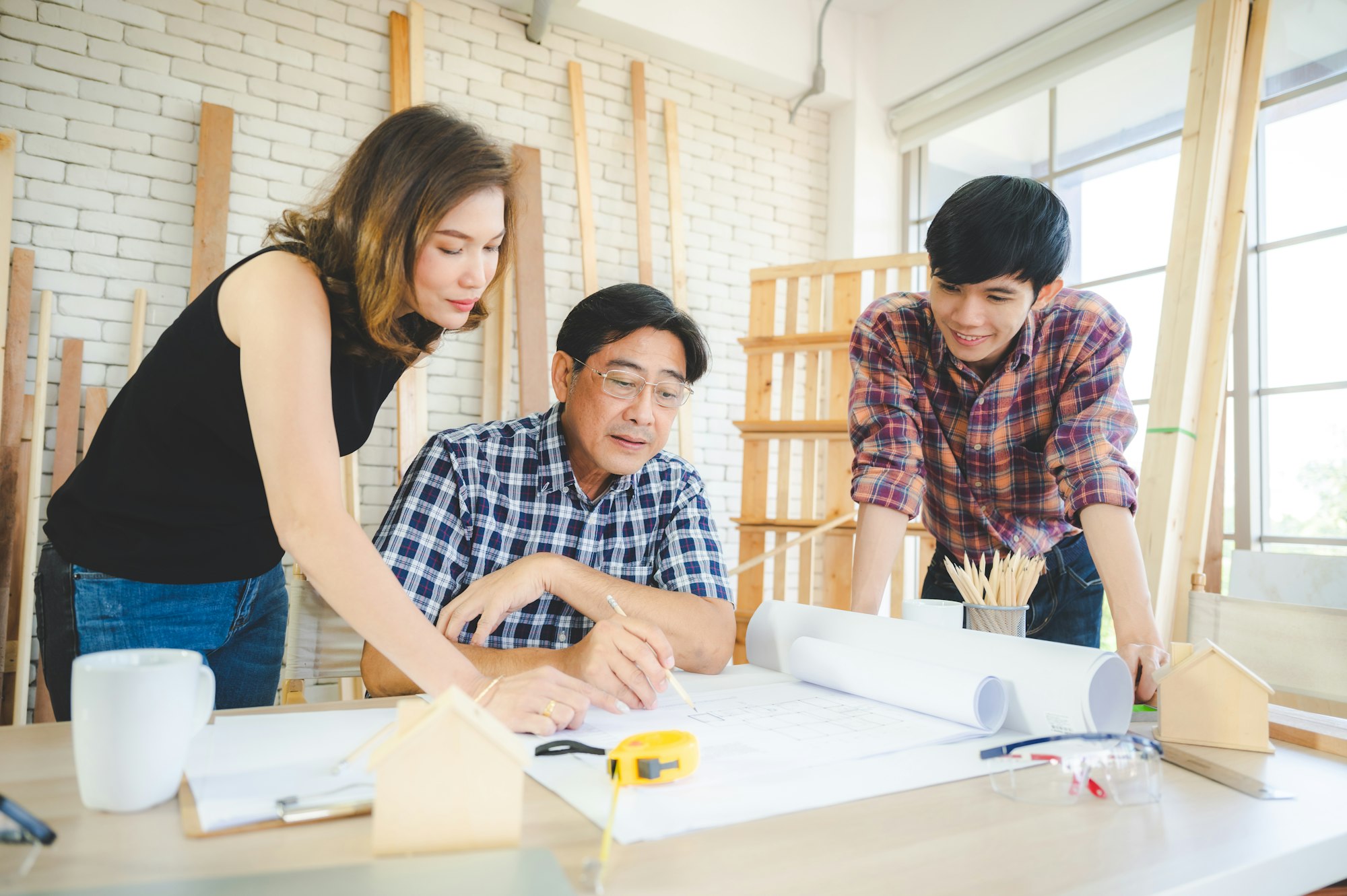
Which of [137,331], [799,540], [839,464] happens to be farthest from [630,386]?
[137,331]

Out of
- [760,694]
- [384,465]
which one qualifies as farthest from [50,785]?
[384,465]

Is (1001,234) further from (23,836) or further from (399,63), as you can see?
(399,63)

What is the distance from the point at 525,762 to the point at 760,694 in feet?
2.01

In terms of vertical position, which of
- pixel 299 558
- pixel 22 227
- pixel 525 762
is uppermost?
pixel 22 227

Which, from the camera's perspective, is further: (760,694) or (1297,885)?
(760,694)

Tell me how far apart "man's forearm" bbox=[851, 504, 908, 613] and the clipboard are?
3.40ft

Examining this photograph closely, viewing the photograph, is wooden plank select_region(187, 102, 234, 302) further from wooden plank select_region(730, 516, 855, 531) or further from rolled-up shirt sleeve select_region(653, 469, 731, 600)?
rolled-up shirt sleeve select_region(653, 469, 731, 600)

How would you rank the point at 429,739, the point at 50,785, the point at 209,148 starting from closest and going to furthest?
1. the point at 429,739
2. the point at 50,785
3. the point at 209,148

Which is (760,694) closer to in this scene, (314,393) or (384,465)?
(314,393)

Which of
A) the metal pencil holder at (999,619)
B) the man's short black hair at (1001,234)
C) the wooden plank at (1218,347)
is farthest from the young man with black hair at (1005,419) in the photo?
the wooden plank at (1218,347)

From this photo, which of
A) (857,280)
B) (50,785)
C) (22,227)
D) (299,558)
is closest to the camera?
(50,785)

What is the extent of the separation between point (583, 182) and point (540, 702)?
3531mm

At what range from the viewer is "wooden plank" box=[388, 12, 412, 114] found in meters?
3.78

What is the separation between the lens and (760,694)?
1.19 meters
